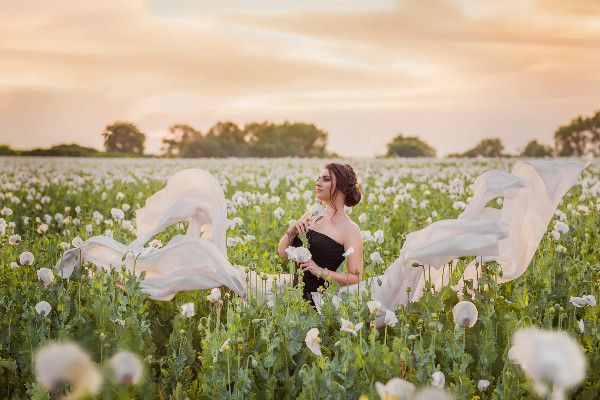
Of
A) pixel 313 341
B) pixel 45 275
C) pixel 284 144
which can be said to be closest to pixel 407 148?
pixel 284 144

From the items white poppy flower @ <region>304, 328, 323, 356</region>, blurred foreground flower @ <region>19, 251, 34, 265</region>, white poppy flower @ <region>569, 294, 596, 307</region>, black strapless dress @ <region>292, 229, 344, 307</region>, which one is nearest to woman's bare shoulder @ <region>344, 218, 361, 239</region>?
black strapless dress @ <region>292, 229, 344, 307</region>

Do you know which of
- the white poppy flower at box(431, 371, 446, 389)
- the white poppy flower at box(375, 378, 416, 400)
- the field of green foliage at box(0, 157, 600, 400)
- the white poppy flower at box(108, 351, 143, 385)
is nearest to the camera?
the white poppy flower at box(108, 351, 143, 385)

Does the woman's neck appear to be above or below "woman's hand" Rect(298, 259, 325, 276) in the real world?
above

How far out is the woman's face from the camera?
6266 millimetres

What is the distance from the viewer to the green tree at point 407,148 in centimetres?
6300

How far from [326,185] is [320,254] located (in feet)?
1.88

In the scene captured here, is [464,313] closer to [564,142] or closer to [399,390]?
[399,390]

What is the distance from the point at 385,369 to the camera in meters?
4.03

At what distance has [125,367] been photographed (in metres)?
1.76

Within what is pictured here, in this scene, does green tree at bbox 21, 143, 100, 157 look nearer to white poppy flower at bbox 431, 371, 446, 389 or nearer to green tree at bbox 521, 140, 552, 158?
green tree at bbox 521, 140, 552, 158

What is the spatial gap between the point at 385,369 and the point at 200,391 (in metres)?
1.08

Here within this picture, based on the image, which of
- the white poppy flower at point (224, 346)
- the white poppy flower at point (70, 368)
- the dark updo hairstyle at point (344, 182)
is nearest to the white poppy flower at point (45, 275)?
the white poppy flower at point (224, 346)

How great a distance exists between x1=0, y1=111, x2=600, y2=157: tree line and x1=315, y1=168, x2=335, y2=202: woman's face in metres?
38.0

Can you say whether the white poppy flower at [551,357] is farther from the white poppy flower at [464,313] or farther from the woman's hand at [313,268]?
the woman's hand at [313,268]
